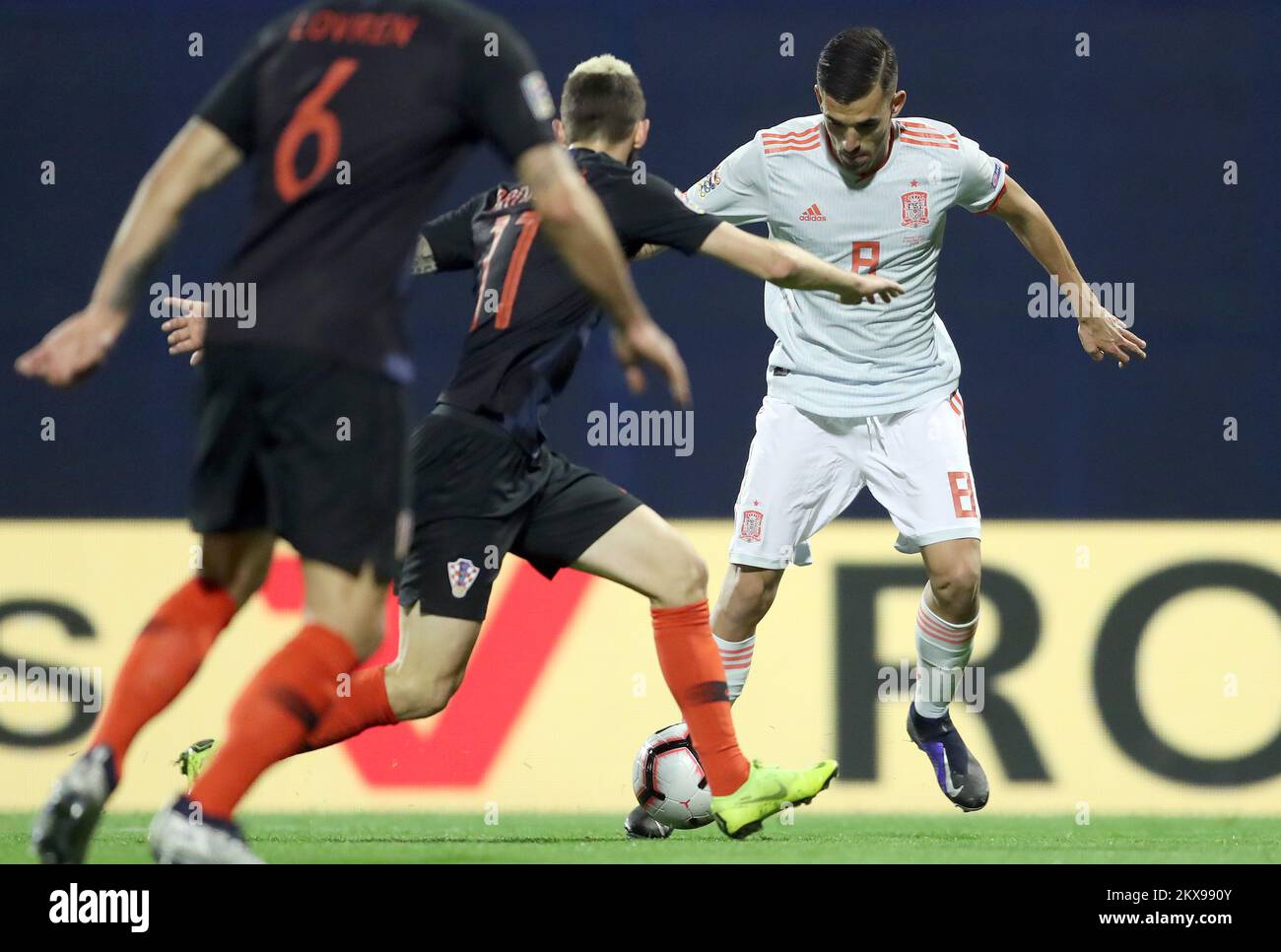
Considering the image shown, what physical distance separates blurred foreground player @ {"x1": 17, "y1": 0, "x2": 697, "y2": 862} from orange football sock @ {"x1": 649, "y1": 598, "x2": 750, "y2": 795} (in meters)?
1.46

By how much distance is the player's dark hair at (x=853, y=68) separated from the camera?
5219 mm

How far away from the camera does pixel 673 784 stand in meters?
5.06

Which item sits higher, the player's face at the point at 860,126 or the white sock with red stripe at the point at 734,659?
the player's face at the point at 860,126

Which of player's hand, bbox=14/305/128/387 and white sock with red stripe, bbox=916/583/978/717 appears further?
white sock with red stripe, bbox=916/583/978/717

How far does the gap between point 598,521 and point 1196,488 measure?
3.43m

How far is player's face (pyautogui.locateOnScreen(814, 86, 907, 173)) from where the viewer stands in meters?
5.28

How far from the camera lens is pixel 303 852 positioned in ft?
15.1

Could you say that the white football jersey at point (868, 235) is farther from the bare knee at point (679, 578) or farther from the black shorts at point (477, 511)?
the black shorts at point (477, 511)

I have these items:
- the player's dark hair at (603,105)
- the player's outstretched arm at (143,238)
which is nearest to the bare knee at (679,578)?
A: the player's dark hair at (603,105)

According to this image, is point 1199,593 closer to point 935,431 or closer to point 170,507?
point 935,431
